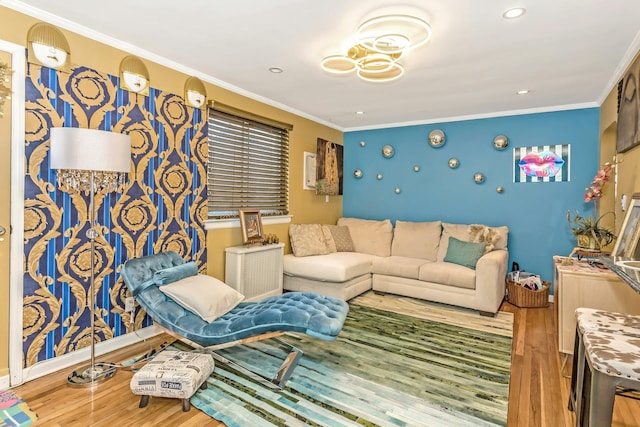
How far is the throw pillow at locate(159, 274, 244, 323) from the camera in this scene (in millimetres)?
2561

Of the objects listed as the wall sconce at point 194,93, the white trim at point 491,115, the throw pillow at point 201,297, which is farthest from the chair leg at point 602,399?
the white trim at point 491,115

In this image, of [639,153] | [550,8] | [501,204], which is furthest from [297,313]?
[501,204]

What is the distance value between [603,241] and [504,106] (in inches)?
74.4

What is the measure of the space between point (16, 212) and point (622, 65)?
462cm

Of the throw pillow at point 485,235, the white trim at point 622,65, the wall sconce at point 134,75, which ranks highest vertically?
the white trim at point 622,65

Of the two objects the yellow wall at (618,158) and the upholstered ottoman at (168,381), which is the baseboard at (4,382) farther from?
the yellow wall at (618,158)

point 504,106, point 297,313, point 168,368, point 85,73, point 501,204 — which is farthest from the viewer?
point 501,204

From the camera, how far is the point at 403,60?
Answer: 2.93 meters

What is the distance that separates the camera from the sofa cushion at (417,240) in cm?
474

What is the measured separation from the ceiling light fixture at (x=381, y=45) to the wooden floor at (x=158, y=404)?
234 cm

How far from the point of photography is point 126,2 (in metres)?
2.18

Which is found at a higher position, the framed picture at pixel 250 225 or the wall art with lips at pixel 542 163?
the wall art with lips at pixel 542 163

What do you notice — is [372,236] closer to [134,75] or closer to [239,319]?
[239,319]

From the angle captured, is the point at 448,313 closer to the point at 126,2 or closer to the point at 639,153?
the point at 639,153
